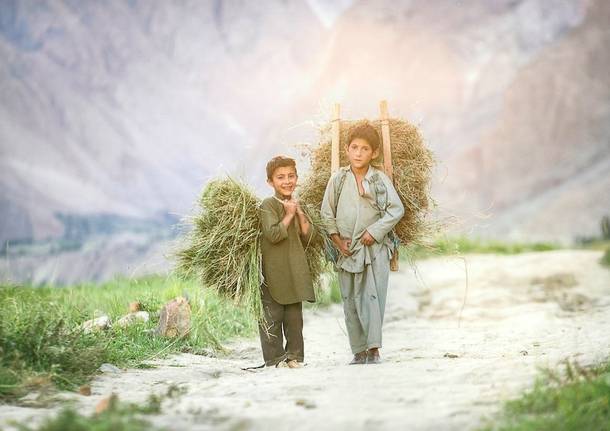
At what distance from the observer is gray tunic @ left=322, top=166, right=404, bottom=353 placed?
5938 mm

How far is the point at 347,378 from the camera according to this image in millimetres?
4660

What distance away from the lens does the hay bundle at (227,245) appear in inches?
227

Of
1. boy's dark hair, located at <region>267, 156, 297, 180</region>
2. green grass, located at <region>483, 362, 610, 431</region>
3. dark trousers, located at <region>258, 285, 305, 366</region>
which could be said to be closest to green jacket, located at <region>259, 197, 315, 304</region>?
dark trousers, located at <region>258, 285, 305, 366</region>

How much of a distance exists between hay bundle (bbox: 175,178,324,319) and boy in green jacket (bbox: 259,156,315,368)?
11cm

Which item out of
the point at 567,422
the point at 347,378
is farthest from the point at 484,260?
the point at 567,422

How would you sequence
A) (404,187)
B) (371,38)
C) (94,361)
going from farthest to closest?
(371,38), (404,187), (94,361)

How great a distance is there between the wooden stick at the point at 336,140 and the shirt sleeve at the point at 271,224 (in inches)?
28.7

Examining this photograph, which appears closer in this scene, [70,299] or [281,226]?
[281,226]

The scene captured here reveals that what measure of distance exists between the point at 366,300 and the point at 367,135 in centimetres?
134

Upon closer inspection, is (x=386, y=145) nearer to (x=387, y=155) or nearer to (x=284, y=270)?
(x=387, y=155)

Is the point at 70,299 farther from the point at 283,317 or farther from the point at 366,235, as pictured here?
the point at 366,235

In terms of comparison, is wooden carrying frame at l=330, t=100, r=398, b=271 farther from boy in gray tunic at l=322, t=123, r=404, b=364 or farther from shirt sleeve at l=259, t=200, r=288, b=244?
shirt sleeve at l=259, t=200, r=288, b=244

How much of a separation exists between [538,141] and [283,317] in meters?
31.4

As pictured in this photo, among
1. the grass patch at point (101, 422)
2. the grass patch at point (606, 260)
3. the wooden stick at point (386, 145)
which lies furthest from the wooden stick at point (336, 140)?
the grass patch at point (606, 260)
